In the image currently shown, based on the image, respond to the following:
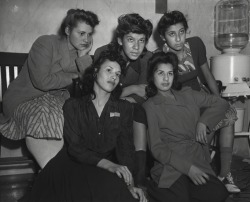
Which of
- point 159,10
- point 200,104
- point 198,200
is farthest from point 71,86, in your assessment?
point 159,10

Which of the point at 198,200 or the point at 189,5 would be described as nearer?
the point at 198,200

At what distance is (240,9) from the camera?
3625 mm

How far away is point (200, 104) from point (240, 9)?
2.16 meters

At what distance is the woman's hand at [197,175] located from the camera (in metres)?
1.63

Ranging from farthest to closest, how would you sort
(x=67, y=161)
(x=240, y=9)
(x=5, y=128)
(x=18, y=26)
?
1. (x=240, y=9)
2. (x=18, y=26)
3. (x=5, y=128)
4. (x=67, y=161)

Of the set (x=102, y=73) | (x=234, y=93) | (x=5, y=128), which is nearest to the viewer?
(x=102, y=73)

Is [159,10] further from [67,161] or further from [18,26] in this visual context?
[67,161]

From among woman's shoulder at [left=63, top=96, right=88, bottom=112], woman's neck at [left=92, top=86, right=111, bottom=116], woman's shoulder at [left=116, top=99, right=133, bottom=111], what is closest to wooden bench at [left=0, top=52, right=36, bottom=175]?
woman's shoulder at [left=63, top=96, right=88, bottom=112]

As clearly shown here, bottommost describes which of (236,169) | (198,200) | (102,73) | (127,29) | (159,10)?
(236,169)

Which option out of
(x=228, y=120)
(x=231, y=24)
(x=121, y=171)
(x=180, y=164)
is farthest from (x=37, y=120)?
(x=231, y=24)

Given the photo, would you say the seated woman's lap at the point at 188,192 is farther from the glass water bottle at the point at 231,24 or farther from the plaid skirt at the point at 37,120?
the glass water bottle at the point at 231,24

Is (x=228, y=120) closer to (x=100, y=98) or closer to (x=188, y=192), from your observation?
(x=188, y=192)

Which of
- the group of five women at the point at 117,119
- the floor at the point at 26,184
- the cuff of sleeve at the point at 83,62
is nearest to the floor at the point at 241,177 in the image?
the floor at the point at 26,184

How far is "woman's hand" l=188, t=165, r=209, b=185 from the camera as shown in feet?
5.34
